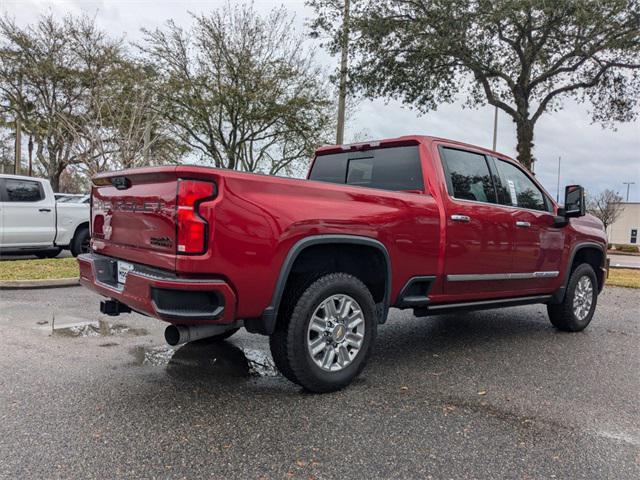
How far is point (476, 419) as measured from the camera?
10.9ft

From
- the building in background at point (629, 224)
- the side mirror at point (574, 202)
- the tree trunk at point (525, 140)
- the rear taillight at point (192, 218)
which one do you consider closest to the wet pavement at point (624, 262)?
the tree trunk at point (525, 140)

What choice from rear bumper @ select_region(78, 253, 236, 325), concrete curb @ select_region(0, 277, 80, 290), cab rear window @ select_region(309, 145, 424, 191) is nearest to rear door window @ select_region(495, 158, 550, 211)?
cab rear window @ select_region(309, 145, 424, 191)

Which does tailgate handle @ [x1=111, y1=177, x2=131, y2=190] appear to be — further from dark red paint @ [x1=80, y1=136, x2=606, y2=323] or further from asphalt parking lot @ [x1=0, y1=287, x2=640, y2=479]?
asphalt parking lot @ [x1=0, y1=287, x2=640, y2=479]

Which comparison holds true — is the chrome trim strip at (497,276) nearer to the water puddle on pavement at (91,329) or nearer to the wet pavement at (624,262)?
the water puddle on pavement at (91,329)

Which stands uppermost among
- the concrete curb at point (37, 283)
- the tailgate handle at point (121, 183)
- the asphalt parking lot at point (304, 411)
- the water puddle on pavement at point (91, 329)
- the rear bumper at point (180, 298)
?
the tailgate handle at point (121, 183)

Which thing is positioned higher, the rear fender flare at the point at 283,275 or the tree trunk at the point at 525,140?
the tree trunk at the point at 525,140

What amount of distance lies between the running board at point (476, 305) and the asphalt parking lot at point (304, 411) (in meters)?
0.47

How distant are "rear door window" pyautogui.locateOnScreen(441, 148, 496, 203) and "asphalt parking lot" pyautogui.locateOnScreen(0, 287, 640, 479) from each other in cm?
153

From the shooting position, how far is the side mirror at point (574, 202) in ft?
18.2

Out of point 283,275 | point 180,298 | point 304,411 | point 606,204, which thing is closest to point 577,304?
point 304,411

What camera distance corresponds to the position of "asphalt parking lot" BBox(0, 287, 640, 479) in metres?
2.69

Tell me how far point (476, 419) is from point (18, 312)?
207 inches

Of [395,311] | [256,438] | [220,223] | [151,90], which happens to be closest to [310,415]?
[256,438]

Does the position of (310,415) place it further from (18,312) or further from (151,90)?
(151,90)
